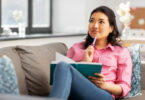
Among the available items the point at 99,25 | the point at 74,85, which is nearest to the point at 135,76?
the point at 99,25

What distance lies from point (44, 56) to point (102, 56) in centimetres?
42

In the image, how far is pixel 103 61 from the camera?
246 centimetres

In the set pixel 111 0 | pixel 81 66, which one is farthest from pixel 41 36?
pixel 81 66

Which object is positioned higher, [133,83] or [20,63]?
[20,63]

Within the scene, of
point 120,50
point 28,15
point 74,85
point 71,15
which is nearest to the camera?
point 74,85

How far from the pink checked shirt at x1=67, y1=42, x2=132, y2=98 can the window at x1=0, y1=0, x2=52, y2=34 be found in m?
1.75

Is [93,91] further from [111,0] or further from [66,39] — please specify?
[111,0]

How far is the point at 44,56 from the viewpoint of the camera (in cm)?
238

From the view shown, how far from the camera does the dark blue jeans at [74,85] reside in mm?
1866

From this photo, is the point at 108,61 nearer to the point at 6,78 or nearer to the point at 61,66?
the point at 61,66

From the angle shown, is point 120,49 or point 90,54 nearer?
point 90,54

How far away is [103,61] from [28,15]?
216cm

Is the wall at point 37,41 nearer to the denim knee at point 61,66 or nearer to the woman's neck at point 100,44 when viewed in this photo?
the woman's neck at point 100,44

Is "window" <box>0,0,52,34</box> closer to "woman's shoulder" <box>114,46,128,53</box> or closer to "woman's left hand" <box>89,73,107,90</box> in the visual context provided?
"woman's shoulder" <box>114,46,128,53</box>
